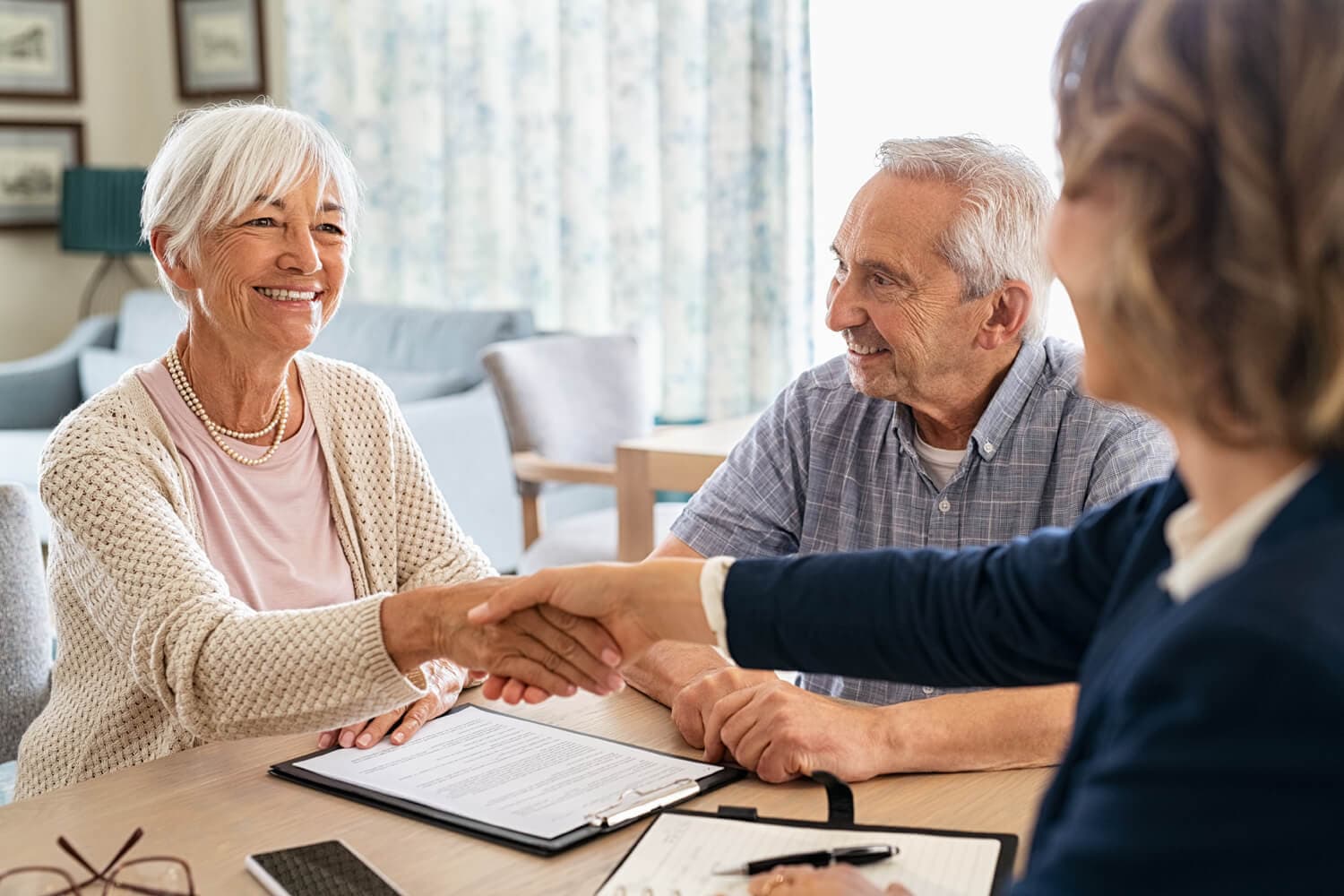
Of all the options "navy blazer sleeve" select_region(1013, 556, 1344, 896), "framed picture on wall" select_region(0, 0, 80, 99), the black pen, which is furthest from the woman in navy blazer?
"framed picture on wall" select_region(0, 0, 80, 99)

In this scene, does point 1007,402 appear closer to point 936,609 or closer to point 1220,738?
point 936,609

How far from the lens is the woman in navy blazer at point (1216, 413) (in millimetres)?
595

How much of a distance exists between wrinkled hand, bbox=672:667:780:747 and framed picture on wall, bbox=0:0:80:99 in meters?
5.53

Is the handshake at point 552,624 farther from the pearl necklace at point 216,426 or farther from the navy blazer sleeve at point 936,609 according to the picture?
the pearl necklace at point 216,426

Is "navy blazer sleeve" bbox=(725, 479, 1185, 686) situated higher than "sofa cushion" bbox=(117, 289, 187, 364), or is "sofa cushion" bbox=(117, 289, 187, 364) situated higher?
"navy blazer sleeve" bbox=(725, 479, 1185, 686)

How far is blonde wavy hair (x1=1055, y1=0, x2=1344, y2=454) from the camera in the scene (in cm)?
62

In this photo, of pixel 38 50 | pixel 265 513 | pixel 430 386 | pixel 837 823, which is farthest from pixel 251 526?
pixel 38 50

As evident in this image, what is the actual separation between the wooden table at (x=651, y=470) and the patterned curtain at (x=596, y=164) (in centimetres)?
151

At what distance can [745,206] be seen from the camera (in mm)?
4516

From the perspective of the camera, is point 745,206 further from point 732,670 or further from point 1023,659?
point 1023,659

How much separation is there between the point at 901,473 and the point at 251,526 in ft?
2.75

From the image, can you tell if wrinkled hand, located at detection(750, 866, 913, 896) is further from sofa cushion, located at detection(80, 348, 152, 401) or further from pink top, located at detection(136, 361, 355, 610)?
sofa cushion, located at detection(80, 348, 152, 401)

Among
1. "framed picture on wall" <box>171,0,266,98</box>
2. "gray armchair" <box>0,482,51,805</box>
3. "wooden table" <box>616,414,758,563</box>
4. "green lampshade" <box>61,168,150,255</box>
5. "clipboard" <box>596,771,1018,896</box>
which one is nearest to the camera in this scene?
"clipboard" <box>596,771,1018,896</box>

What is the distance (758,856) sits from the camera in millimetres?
1066
